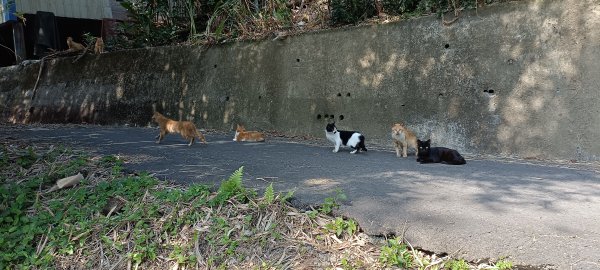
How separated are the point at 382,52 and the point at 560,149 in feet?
11.2

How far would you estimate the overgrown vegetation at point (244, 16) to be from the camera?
9.17 m

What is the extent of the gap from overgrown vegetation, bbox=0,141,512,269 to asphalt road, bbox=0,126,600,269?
0.61 ft

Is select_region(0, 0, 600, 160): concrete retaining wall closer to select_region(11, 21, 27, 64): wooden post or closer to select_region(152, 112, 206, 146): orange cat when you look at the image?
select_region(152, 112, 206, 146): orange cat

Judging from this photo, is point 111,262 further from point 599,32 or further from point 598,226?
point 599,32

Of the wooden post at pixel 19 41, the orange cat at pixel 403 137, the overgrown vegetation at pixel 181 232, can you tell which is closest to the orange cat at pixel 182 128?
the overgrown vegetation at pixel 181 232

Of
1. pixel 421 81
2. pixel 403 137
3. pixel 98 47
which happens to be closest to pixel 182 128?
pixel 403 137

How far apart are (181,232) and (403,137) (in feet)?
13.4

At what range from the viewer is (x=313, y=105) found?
9.58m

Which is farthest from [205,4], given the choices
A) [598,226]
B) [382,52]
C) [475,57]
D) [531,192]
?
[598,226]

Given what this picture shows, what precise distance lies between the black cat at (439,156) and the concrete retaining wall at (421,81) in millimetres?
1309

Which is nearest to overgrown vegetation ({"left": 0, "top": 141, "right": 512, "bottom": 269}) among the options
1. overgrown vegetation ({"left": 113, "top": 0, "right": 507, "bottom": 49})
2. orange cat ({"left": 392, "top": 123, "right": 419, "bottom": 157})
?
orange cat ({"left": 392, "top": 123, "right": 419, "bottom": 157})

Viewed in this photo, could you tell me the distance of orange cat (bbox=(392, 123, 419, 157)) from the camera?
→ 6902mm

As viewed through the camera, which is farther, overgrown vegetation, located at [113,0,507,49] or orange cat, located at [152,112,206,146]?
overgrown vegetation, located at [113,0,507,49]

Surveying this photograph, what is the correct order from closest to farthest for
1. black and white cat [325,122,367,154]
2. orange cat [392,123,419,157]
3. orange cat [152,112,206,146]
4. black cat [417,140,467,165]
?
black cat [417,140,467,165]
orange cat [392,123,419,157]
black and white cat [325,122,367,154]
orange cat [152,112,206,146]
